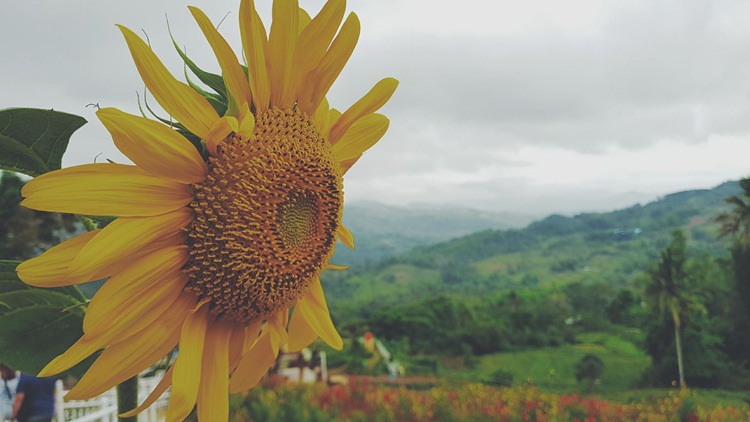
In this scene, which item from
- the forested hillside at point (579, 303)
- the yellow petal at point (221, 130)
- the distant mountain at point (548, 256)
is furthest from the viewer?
the distant mountain at point (548, 256)

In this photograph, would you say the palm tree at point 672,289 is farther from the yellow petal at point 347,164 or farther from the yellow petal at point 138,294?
the yellow petal at point 138,294

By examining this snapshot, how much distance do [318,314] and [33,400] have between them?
3.33 meters

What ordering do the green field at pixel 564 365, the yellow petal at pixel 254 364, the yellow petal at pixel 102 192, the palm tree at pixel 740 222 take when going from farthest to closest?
the green field at pixel 564 365
the palm tree at pixel 740 222
the yellow petal at pixel 254 364
the yellow petal at pixel 102 192

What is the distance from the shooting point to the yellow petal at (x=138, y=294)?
0.61m

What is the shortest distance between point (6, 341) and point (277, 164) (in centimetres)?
38

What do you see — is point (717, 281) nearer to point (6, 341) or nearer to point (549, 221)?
point (6, 341)

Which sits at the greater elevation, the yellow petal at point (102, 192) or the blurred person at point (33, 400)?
the yellow petal at point (102, 192)

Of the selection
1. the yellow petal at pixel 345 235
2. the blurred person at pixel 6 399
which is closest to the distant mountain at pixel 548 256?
the blurred person at pixel 6 399

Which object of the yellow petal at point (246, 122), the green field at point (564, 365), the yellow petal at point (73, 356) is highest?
the yellow petal at point (246, 122)

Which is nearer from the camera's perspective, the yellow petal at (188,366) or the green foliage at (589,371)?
the yellow petal at (188,366)

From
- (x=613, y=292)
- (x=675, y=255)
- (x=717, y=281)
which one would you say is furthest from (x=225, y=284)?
(x=613, y=292)

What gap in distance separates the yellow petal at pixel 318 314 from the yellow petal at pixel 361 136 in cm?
19

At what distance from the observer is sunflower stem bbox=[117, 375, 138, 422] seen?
72 cm

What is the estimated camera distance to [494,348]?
130 feet
